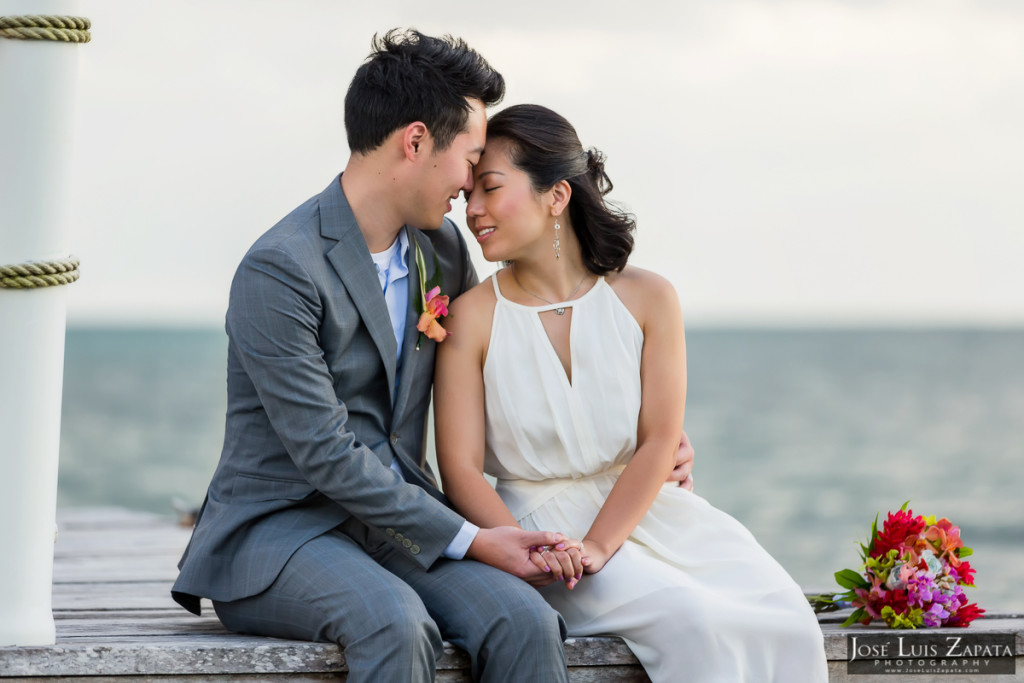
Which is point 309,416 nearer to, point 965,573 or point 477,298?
point 477,298

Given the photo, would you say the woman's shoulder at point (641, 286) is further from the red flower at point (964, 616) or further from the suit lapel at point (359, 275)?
the red flower at point (964, 616)

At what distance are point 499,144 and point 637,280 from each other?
55 cm

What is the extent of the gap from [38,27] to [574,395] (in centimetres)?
157

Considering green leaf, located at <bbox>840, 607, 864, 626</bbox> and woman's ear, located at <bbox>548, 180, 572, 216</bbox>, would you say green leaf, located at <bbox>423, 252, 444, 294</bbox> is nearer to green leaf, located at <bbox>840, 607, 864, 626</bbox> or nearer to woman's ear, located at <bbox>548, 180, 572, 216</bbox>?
woman's ear, located at <bbox>548, 180, 572, 216</bbox>

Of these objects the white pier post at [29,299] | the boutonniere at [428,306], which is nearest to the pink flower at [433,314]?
the boutonniere at [428,306]

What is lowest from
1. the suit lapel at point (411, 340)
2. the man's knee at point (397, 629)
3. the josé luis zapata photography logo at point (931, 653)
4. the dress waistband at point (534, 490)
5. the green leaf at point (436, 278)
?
the josé luis zapata photography logo at point (931, 653)

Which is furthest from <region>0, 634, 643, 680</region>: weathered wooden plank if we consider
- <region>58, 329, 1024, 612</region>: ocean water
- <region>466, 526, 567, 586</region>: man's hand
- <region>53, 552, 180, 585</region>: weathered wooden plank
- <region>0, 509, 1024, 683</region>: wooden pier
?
<region>58, 329, 1024, 612</region>: ocean water

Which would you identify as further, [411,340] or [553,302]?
[553,302]

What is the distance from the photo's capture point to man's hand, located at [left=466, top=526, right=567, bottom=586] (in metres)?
2.78

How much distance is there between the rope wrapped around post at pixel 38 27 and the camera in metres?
2.49

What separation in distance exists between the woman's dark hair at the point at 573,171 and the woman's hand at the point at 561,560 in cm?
85

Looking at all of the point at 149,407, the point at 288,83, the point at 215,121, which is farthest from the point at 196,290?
the point at 288,83

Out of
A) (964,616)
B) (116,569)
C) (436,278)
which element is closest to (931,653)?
(964,616)

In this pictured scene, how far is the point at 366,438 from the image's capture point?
288 centimetres
